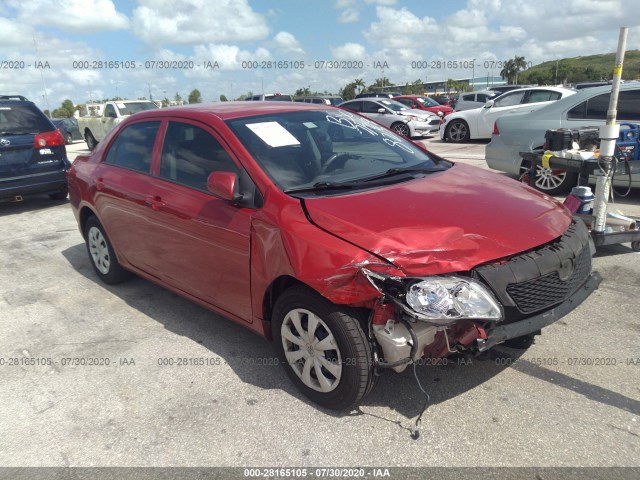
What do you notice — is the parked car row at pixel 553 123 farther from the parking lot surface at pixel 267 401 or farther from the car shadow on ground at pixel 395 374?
the car shadow on ground at pixel 395 374

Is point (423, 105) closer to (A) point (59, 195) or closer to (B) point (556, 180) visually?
(B) point (556, 180)

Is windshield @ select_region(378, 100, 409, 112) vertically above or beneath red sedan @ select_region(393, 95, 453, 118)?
above

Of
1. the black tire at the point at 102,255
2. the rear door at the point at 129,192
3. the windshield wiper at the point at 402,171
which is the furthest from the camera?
the black tire at the point at 102,255

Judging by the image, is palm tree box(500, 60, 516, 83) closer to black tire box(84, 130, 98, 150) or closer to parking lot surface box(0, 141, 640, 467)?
black tire box(84, 130, 98, 150)

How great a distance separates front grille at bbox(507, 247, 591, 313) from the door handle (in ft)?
8.20

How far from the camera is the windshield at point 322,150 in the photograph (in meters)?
3.27

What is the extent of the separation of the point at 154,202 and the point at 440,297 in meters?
2.35

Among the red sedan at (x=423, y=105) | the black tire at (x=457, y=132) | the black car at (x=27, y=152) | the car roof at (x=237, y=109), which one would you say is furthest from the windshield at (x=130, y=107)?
the car roof at (x=237, y=109)

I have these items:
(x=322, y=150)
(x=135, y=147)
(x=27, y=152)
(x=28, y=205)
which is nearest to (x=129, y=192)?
(x=135, y=147)

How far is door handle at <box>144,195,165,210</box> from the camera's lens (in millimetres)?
3786

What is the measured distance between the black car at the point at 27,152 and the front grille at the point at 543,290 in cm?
797

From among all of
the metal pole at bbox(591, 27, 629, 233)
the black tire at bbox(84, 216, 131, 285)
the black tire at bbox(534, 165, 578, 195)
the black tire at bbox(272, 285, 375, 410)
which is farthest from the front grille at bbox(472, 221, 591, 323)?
the black tire at bbox(534, 165, 578, 195)

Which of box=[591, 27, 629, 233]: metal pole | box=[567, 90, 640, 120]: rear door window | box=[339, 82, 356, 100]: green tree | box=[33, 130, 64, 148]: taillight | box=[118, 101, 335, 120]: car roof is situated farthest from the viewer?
box=[339, 82, 356, 100]: green tree

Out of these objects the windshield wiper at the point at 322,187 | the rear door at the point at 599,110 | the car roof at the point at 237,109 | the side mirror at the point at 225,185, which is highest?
the car roof at the point at 237,109
